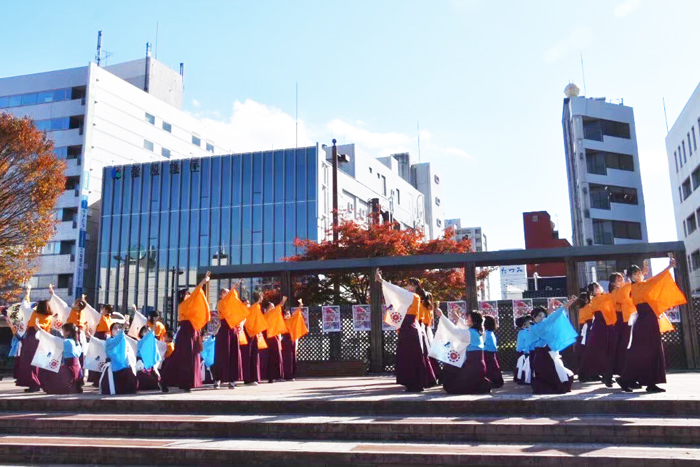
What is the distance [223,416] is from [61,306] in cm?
697

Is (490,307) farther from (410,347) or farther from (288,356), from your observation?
(410,347)

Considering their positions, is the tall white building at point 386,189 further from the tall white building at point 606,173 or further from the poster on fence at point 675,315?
the poster on fence at point 675,315

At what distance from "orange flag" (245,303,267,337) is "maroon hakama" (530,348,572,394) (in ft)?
19.6

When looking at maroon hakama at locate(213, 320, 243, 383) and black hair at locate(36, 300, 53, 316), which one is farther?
maroon hakama at locate(213, 320, 243, 383)

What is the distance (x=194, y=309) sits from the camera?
1106 cm

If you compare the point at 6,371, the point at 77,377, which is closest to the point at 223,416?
the point at 77,377

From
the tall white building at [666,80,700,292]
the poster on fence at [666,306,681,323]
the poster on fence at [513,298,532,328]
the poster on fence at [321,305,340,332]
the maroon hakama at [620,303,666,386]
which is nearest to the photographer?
the maroon hakama at [620,303,666,386]

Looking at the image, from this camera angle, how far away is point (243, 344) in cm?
1280

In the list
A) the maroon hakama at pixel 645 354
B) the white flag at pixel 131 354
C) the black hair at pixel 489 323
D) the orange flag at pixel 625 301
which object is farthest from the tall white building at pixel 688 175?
the white flag at pixel 131 354

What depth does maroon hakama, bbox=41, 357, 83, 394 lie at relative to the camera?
36.1ft

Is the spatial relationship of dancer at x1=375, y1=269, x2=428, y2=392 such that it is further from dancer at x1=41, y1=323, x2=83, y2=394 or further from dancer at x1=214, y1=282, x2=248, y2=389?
dancer at x1=41, y1=323, x2=83, y2=394

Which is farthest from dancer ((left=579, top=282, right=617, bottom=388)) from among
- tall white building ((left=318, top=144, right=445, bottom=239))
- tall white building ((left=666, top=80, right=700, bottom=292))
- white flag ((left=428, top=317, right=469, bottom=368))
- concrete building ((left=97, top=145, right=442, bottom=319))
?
concrete building ((left=97, top=145, right=442, bottom=319))

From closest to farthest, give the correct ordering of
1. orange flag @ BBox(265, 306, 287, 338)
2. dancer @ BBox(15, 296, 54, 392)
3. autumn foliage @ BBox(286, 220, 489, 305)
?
dancer @ BBox(15, 296, 54, 392) → orange flag @ BBox(265, 306, 287, 338) → autumn foliage @ BBox(286, 220, 489, 305)

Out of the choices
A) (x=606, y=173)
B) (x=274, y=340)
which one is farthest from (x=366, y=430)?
(x=606, y=173)
